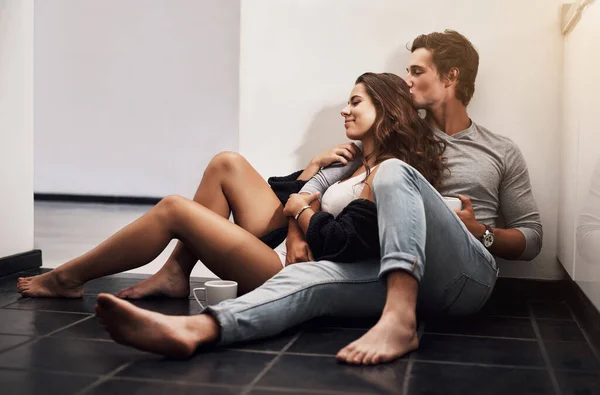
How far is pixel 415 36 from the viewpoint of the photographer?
8.78ft

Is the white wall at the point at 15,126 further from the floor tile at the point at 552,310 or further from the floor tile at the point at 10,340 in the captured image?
the floor tile at the point at 552,310

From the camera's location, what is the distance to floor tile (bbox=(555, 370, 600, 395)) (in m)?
1.49

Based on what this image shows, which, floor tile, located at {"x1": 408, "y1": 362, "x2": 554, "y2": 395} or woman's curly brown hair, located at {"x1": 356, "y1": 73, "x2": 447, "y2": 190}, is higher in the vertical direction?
woman's curly brown hair, located at {"x1": 356, "y1": 73, "x2": 447, "y2": 190}

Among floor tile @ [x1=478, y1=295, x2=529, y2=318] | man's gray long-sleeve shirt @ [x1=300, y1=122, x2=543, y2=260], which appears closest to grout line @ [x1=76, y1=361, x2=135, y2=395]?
man's gray long-sleeve shirt @ [x1=300, y1=122, x2=543, y2=260]

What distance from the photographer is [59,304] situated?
228 cm

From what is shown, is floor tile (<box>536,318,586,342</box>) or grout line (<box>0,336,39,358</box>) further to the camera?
floor tile (<box>536,318,586,342</box>)

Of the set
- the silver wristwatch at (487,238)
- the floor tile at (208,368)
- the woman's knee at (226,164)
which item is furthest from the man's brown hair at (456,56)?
the floor tile at (208,368)

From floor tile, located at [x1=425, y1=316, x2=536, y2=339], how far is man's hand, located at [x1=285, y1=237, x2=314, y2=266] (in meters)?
0.42

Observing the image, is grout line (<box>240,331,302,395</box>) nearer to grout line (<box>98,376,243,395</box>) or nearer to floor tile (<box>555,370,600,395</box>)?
grout line (<box>98,376,243,395</box>)

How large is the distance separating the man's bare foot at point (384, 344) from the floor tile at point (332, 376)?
2 centimetres

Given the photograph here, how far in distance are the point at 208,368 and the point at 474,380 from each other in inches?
23.5

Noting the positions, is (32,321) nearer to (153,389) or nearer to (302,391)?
(153,389)

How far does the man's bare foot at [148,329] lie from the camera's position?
1530mm

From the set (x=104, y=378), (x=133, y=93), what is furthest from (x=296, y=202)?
(x=133, y=93)
